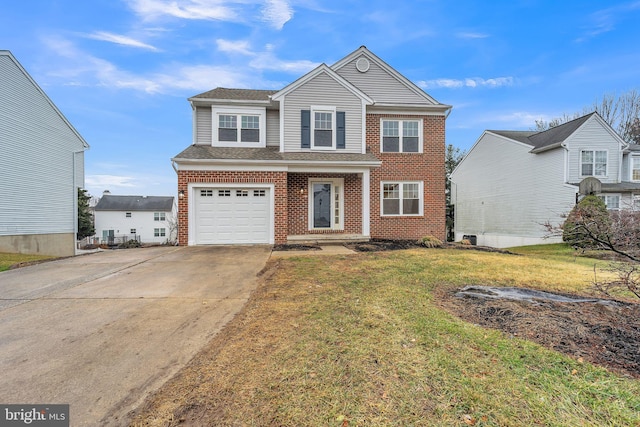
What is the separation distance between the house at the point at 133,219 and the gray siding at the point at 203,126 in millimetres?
26091

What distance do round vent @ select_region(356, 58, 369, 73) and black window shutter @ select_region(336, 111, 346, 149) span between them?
2962 millimetres

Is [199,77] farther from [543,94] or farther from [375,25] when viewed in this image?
[543,94]

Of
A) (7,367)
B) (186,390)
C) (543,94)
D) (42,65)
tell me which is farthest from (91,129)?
(543,94)

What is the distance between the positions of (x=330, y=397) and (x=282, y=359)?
70cm

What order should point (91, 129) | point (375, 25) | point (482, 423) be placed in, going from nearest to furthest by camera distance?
point (482, 423)
point (375, 25)
point (91, 129)

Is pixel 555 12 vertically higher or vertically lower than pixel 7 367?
higher

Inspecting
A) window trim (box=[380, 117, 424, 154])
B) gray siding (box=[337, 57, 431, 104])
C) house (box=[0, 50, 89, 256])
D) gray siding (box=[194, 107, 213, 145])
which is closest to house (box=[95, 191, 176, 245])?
house (box=[0, 50, 89, 256])

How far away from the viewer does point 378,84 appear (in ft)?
43.0

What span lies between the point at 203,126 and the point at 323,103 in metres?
5.41

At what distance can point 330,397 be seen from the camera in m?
2.06

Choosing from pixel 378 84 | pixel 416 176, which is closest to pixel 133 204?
pixel 378 84

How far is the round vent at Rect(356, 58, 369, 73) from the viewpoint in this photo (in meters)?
13.1

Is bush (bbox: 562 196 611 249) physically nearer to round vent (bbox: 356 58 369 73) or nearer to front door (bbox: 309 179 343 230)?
front door (bbox: 309 179 343 230)

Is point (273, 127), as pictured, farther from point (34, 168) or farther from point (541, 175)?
point (541, 175)
